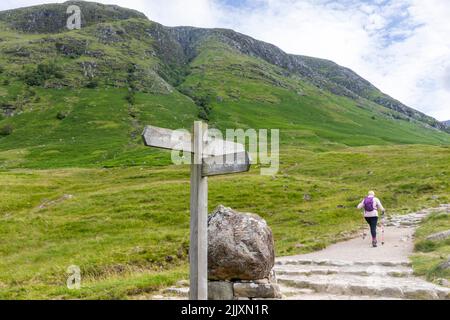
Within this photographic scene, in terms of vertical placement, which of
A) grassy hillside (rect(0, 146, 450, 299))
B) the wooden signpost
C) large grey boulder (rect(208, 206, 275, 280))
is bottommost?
grassy hillside (rect(0, 146, 450, 299))

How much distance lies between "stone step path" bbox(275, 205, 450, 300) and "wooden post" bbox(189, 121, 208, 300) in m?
5.04

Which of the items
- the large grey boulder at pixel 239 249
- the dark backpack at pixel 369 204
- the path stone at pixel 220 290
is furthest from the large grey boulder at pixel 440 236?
the path stone at pixel 220 290

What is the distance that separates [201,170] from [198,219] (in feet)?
4.16

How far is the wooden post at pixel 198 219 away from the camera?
11125mm

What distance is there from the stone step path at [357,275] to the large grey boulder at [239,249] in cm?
174

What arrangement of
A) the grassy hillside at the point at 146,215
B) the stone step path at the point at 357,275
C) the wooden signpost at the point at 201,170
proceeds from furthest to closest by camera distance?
the grassy hillside at the point at 146,215
the stone step path at the point at 357,275
the wooden signpost at the point at 201,170

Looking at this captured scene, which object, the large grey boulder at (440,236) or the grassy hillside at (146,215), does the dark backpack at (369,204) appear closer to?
the large grey boulder at (440,236)

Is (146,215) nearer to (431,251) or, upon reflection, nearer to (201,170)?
(431,251)

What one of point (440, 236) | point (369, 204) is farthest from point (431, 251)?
point (369, 204)

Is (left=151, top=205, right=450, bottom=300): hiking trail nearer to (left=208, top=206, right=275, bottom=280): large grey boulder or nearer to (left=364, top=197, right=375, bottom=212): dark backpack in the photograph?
(left=208, top=206, right=275, bottom=280): large grey boulder

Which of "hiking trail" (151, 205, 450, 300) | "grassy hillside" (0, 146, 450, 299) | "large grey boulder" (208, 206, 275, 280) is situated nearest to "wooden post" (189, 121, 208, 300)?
"large grey boulder" (208, 206, 275, 280)

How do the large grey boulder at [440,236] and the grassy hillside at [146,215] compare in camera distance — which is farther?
the grassy hillside at [146,215]

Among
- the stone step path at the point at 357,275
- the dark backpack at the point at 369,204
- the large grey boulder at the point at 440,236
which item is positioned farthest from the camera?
the dark backpack at the point at 369,204

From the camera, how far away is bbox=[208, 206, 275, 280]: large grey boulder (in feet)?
48.4
